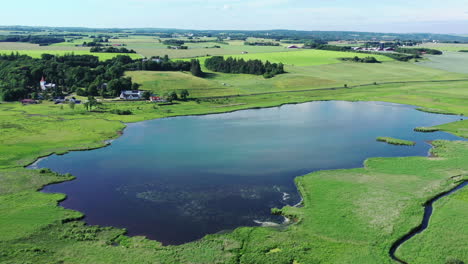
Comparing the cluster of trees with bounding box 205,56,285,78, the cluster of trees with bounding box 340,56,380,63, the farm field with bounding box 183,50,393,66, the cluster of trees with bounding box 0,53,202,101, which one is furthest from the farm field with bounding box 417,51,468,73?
the cluster of trees with bounding box 0,53,202,101

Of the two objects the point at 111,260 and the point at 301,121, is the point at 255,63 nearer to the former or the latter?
the point at 301,121

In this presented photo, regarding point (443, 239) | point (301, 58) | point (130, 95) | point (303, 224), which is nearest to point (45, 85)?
point (130, 95)

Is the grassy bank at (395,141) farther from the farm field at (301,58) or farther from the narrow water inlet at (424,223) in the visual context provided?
the farm field at (301,58)

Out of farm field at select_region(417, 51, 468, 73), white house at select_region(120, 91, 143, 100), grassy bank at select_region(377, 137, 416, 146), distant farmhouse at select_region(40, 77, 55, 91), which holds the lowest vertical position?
grassy bank at select_region(377, 137, 416, 146)

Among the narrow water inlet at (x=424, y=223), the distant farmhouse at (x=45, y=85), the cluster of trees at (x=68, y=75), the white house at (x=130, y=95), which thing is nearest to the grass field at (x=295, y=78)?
the white house at (x=130, y=95)

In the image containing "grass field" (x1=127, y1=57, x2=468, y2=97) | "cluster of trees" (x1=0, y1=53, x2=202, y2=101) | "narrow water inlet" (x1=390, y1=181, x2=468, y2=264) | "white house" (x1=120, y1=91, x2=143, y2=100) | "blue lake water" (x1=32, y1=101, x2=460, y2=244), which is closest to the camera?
Answer: "narrow water inlet" (x1=390, y1=181, x2=468, y2=264)

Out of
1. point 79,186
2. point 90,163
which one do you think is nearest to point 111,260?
point 79,186

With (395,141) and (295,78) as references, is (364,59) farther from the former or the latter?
(395,141)

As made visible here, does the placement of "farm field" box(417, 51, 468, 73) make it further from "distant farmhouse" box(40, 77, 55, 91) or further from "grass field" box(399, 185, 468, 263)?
"distant farmhouse" box(40, 77, 55, 91)
